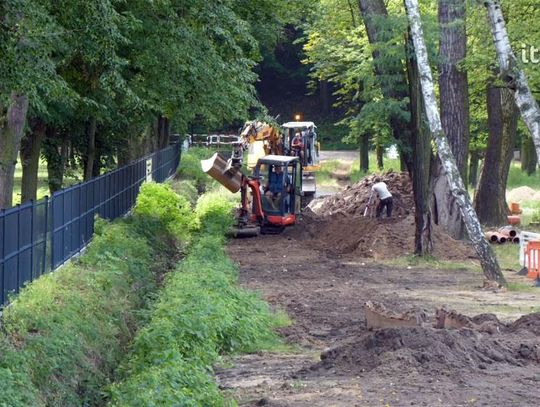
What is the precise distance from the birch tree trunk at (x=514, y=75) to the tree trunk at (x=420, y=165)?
8.48 m

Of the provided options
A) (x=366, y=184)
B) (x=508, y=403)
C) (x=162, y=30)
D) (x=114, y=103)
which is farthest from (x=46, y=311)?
(x=366, y=184)

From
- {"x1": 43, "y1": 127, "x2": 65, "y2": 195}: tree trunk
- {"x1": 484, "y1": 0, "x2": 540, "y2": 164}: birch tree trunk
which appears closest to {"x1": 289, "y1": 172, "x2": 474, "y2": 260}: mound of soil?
{"x1": 43, "y1": 127, "x2": 65, "y2": 195}: tree trunk

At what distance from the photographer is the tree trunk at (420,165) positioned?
2753 centimetres

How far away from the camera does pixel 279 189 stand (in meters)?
34.9

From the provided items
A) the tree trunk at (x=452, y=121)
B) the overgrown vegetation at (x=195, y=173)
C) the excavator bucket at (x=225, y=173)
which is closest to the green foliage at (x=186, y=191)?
the overgrown vegetation at (x=195, y=173)

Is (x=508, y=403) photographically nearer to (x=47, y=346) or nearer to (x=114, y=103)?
(x=47, y=346)

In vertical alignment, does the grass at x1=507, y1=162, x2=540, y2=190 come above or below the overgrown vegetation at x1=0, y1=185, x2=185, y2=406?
below

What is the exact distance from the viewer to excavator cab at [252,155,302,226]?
3481cm

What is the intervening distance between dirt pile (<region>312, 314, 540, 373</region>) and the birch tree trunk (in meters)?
3.93

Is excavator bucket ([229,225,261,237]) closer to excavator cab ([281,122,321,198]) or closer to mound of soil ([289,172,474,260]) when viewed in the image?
mound of soil ([289,172,474,260])

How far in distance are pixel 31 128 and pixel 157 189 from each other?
465cm

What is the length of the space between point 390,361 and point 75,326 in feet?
14.0

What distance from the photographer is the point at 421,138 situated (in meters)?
28.1

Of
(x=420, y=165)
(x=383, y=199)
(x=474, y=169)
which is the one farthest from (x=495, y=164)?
(x=474, y=169)
